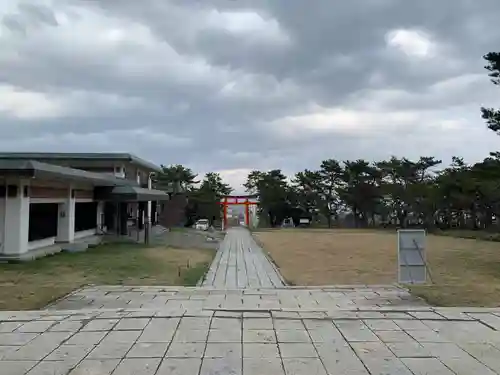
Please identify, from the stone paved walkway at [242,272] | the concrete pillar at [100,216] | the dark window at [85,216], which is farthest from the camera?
the concrete pillar at [100,216]

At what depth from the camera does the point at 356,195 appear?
36.9 m

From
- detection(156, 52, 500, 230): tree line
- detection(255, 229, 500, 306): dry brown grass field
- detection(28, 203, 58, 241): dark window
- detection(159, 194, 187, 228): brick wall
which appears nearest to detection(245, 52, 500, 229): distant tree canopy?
detection(156, 52, 500, 230): tree line

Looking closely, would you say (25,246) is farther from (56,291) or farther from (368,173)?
(368,173)

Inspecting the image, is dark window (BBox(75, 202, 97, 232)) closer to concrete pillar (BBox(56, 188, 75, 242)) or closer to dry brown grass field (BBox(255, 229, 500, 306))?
concrete pillar (BBox(56, 188, 75, 242))

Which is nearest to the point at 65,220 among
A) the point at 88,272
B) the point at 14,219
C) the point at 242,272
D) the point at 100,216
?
the point at 14,219

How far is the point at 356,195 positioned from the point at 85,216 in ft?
76.3

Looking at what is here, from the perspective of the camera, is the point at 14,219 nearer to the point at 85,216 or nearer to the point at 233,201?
the point at 85,216

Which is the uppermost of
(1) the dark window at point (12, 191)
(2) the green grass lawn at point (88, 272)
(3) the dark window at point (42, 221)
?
(1) the dark window at point (12, 191)

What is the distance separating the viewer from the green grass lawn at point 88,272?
7.24 metres

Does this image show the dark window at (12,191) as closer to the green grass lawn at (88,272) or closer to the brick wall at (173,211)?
the green grass lawn at (88,272)

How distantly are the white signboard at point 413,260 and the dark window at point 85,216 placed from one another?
12446mm

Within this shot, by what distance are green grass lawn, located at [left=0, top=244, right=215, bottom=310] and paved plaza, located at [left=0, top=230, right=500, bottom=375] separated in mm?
948

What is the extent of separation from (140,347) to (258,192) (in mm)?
35440

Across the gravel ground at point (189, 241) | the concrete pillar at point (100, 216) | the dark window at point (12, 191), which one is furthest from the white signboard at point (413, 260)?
the concrete pillar at point (100, 216)
